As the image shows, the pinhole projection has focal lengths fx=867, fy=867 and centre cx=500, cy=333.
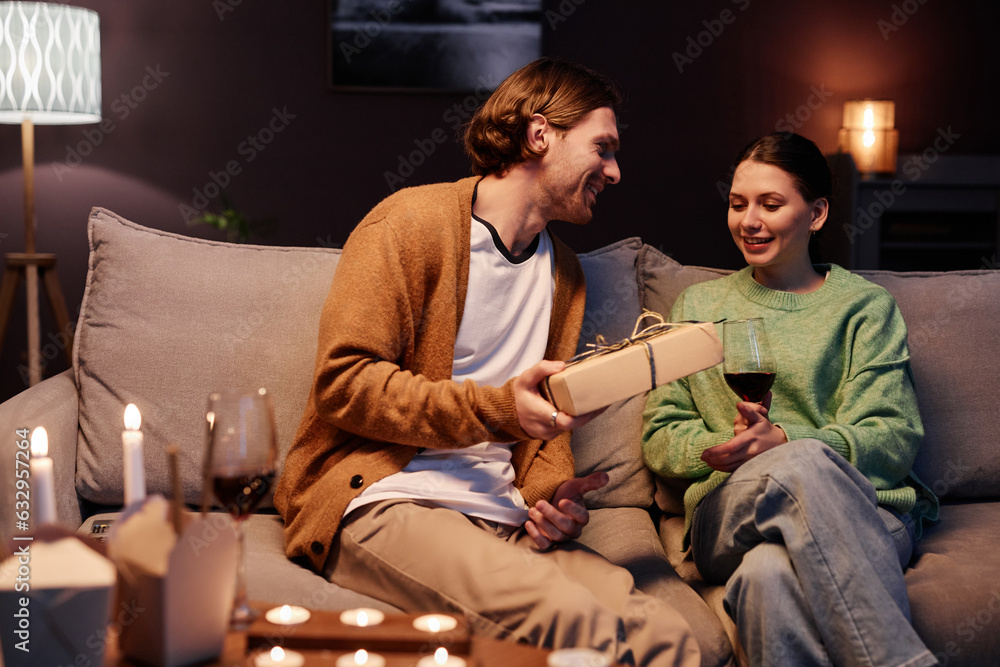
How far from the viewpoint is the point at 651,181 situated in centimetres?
397

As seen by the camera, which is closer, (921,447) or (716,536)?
(716,536)

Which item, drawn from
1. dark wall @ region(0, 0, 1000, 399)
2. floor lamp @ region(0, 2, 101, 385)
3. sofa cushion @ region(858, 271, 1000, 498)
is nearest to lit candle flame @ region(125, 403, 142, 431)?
sofa cushion @ region(858, 271, 1000, 498)

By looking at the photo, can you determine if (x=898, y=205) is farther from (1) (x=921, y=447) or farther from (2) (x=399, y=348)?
(2) (x=399, y=348)

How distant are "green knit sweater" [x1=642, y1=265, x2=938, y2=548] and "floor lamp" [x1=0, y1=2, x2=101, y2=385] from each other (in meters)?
1.96

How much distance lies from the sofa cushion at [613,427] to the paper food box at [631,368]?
491 mm

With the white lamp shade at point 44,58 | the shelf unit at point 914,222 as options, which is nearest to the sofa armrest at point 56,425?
the white lamp shade at point 44,58

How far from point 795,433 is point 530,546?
514 mm

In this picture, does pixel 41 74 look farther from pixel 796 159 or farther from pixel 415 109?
pixel 796 159

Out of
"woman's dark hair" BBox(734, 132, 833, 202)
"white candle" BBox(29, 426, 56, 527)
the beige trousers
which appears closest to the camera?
"white candle" BBox(29, 426, 56, 527)

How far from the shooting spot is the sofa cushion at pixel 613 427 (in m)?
1.77

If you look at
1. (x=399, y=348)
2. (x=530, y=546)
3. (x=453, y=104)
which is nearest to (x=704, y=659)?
(x=530, y=546)

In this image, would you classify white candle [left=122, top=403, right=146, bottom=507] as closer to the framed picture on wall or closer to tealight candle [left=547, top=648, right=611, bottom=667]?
tealight candle [left=547, top=648, right=611, bottom=667]

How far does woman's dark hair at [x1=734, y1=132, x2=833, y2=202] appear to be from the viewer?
1.71m

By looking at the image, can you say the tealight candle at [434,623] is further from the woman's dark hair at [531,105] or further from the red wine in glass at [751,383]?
the woman's dark hair at [531,105]
